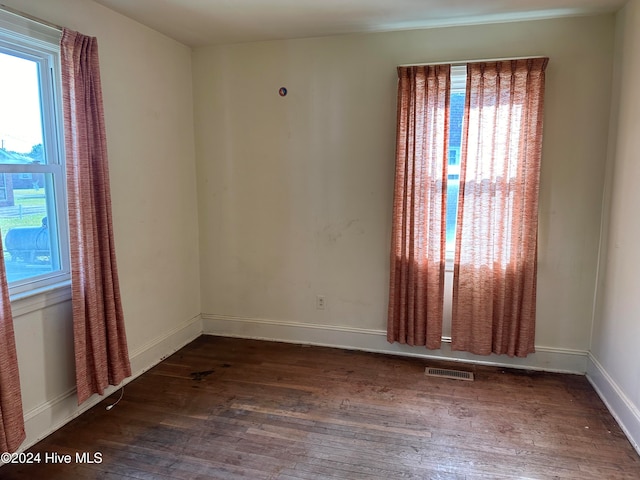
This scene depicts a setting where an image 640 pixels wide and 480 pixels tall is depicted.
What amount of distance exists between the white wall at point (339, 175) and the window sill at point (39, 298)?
4.66 feet

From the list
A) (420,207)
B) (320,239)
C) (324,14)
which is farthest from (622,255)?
(324,14)

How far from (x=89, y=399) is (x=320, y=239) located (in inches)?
75.7

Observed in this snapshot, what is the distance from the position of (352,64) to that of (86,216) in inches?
Result: 83.6

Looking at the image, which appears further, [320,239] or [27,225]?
[320,239]

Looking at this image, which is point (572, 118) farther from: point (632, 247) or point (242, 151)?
point (242, 151)

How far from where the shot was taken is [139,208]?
3.00 m

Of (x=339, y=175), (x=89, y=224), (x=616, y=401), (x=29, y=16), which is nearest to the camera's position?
(x=29, y=16)

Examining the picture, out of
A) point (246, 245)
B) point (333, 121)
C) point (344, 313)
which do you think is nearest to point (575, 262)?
point (344, 313)

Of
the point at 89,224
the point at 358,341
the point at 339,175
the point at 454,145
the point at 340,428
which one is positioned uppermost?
the point at 454,145

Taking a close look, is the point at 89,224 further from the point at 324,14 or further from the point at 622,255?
the point at 622,255

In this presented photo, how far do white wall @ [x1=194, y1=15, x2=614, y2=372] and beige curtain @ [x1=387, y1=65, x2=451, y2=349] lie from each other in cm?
16

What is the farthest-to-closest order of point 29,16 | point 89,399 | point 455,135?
point 455,135 → point 89,399 → point 29,16

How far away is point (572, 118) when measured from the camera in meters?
2.86

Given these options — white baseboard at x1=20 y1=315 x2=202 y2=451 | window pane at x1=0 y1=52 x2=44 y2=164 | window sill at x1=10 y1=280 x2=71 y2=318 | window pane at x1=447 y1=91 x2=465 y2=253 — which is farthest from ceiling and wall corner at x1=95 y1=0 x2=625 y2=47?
white baseboard at x1=20 y1=315 x2=202 y2=451
